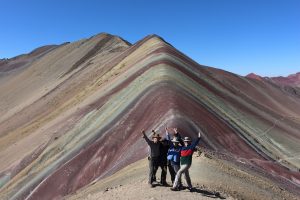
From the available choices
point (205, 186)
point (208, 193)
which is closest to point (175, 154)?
point (208, 193)

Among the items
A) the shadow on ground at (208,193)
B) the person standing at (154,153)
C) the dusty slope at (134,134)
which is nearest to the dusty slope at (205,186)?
the shadow on ground at (208,193)

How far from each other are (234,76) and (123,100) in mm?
36007

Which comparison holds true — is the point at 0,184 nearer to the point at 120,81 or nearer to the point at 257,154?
the point at 120,81

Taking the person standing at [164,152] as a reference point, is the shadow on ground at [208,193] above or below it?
below

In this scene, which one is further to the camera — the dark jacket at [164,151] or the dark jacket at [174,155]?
the dark jacket at [164,151]

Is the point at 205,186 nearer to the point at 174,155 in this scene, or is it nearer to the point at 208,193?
the point at 208,193

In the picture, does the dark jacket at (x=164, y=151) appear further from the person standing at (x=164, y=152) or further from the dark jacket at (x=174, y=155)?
the dark jacket at (x=174, y=155)

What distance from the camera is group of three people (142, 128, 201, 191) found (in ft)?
40.6

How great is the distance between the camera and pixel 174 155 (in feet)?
41.7

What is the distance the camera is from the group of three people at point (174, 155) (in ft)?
40.6

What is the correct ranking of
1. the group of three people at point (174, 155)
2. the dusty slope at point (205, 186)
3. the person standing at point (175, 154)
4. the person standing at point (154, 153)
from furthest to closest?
1. the person standing at point (154, 153)
2. the dusty slope at point (205, 186)
3. the person standing at point (175, 154)
4. the group of three people at point (174, 155)

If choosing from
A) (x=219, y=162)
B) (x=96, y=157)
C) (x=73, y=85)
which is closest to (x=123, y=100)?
(x=96, y=157)

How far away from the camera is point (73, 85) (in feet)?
191

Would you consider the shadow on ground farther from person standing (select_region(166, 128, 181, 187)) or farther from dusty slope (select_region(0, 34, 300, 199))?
dusty slope (select_region(0, 34, 300, 199))
